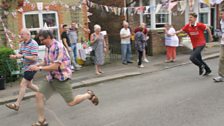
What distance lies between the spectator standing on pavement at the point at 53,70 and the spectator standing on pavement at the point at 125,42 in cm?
658

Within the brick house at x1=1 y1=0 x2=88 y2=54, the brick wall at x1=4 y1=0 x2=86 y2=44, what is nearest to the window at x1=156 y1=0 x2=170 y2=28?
the brick house at x1=1 y1=0 x2=88 y2=54

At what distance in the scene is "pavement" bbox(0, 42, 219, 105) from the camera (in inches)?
322

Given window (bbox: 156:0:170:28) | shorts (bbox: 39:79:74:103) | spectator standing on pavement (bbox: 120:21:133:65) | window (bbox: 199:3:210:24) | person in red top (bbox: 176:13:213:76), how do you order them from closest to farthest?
shorts (bbox: 39:79:74:103)
person in red top (bbox: 176:13:213:76)
spectator standing on pavement (bbox: 120:21:133:65)
window (bbox: 156:0:170:28)
window (bbox: 199:3:210:24)

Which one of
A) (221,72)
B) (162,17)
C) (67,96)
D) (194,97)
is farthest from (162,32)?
(67,96)

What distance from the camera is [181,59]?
500 inches

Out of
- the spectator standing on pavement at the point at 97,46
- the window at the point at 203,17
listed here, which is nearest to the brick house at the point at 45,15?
the spectator standing on pavement at the point at 97,46

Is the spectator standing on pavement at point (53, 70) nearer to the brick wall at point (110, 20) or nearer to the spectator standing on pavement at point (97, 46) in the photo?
the spectator standing on pavement at point (97, 46)

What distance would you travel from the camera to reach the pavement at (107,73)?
8.18 metres

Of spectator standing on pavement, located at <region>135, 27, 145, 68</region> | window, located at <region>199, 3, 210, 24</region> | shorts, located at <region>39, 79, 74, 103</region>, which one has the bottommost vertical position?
shorts, located at <region>39, 79, 74, 103</region>

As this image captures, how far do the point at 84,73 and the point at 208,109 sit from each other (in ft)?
17.4

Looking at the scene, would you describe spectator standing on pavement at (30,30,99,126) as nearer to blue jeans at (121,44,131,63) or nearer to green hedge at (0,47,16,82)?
green hedge at (0,47,16,82)

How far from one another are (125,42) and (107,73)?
2171 millimetres

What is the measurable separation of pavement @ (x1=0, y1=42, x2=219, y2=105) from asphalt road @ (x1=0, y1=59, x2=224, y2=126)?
0.47m

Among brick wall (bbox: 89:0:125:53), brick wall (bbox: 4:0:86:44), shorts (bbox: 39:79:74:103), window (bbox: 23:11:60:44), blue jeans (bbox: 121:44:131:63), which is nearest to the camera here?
shorts (bbox: 39:79:74:103)
